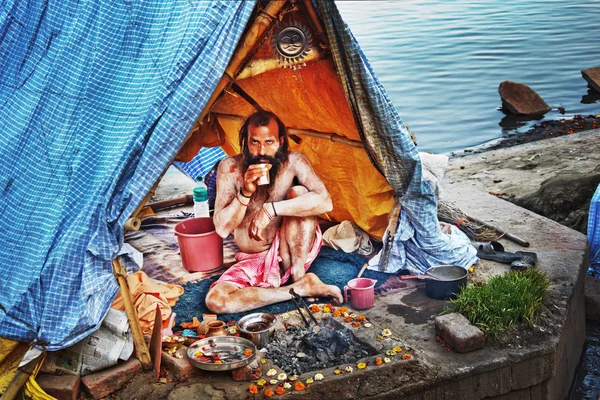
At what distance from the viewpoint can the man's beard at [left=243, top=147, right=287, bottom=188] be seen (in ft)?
20.2

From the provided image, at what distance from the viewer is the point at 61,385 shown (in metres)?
4.69

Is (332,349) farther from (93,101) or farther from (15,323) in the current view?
(93,101)

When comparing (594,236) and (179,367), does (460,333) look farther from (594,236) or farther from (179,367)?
(594,236)

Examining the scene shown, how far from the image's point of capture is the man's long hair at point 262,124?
20.1ft

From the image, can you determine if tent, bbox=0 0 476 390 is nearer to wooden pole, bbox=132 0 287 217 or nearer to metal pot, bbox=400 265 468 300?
wooden pole, bbox=132 0 287 217

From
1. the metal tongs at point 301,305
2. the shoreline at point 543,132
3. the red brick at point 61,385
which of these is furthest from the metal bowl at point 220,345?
the shoreline at point 543,132

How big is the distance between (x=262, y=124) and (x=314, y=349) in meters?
2.03

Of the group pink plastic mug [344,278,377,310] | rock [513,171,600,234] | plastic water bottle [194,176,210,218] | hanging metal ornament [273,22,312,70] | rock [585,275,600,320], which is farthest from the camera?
rock [513,171,600,234]

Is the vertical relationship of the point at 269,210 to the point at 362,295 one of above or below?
above

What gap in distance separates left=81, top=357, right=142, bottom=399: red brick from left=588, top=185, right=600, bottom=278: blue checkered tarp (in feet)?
14.8

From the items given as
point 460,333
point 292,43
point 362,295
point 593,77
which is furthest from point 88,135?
point 593,77

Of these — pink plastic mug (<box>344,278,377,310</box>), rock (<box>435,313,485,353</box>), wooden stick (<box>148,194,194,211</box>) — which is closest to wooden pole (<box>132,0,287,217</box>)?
pink plastic mug (<box>344,278,377,310</box>)

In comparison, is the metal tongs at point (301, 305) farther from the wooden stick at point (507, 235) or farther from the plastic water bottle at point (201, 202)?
the wooden stick at point (507, 235)

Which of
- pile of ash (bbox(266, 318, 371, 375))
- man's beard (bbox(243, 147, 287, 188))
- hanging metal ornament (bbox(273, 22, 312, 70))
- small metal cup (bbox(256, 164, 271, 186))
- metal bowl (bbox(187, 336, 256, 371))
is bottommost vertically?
pile of ash (bbox(266, 318, 371, 375))
